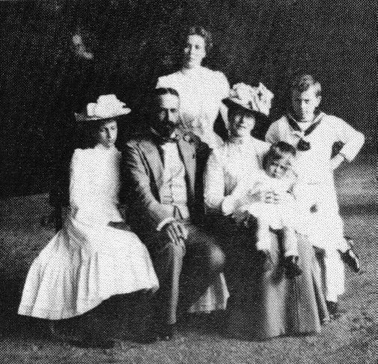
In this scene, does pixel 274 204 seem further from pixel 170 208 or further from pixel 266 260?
pixel 170 208

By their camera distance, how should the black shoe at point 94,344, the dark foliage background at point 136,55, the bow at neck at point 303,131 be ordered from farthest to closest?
the dark foliage background at point 136,55, the bow at neck at point 303,131, the black shoe at point 94,344

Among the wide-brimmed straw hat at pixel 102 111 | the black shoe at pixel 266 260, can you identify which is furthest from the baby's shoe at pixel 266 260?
the wide-brimmed straw hat at pixel 102 111

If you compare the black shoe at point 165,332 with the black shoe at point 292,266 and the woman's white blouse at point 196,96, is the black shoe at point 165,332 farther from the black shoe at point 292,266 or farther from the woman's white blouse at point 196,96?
the woman's white blouse at point 196,96

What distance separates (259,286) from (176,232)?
50 centimetres

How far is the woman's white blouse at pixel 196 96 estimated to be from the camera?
3.48 meters

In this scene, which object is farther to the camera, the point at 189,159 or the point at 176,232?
the point at 189,159

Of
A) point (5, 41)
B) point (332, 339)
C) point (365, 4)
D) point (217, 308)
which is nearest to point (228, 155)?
point (217, 308)

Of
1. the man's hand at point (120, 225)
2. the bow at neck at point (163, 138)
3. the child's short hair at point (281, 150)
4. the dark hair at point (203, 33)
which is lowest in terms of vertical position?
the man's hand at point (120, 225)

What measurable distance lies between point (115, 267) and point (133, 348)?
0.41 m

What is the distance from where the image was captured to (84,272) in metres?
2.64

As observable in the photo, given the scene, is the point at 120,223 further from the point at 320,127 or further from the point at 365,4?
the point at 365,4

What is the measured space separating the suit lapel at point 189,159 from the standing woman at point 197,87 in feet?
1.54

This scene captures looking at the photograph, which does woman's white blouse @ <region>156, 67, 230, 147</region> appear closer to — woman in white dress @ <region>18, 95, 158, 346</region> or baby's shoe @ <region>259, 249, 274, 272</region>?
woman in white dress @ <region>18, 95, 158, 346</region>

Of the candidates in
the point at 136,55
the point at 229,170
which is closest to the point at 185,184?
the point at 229,170
